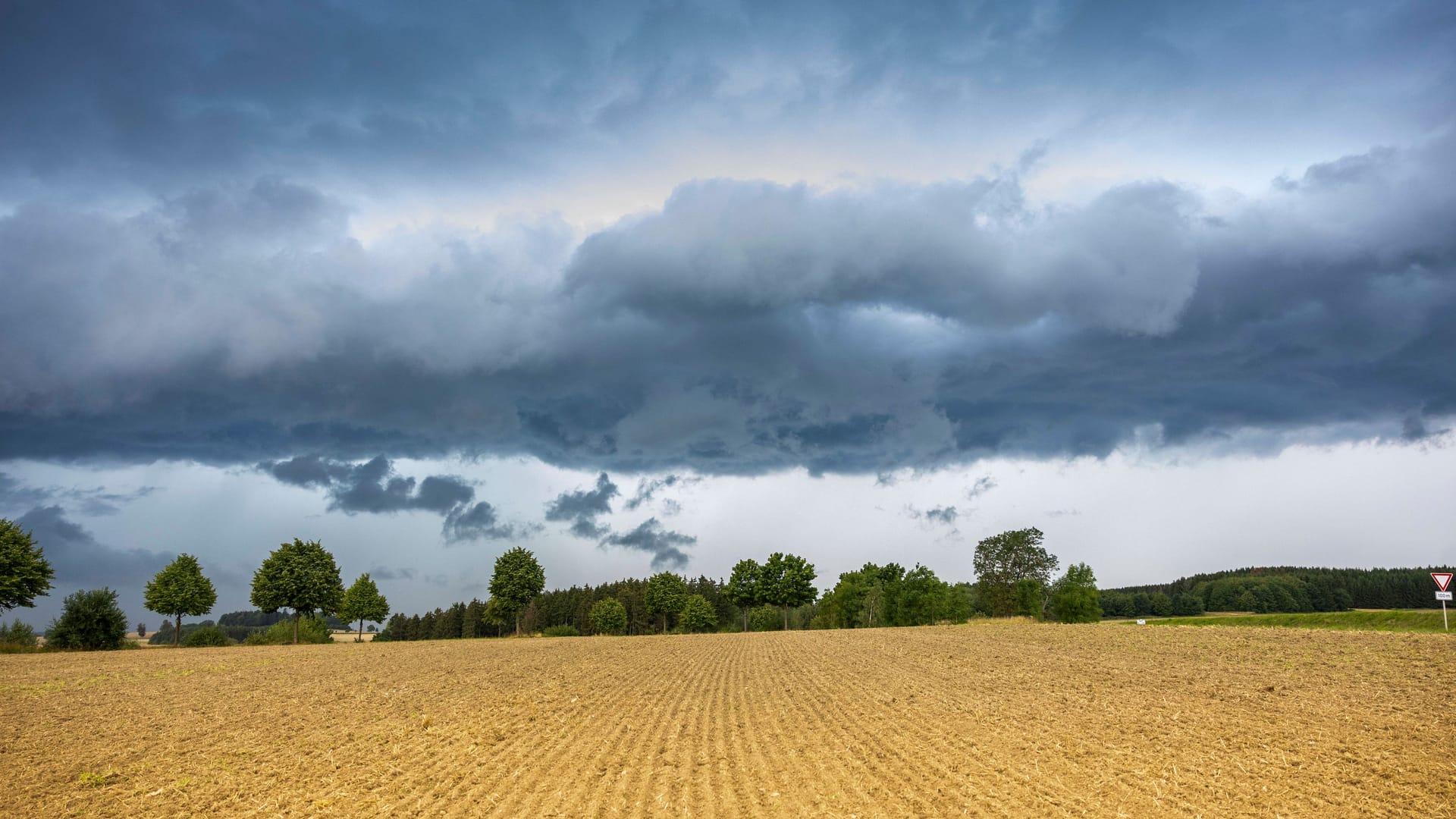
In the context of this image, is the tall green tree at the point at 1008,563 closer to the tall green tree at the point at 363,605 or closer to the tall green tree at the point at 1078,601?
the tall green tree at the point at 1078,601

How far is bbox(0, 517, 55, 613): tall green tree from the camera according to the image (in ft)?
194

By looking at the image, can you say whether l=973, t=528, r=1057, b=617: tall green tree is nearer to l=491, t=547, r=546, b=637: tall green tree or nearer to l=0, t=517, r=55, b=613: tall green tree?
l=491, t=547, r=546, b=637: tall green tree

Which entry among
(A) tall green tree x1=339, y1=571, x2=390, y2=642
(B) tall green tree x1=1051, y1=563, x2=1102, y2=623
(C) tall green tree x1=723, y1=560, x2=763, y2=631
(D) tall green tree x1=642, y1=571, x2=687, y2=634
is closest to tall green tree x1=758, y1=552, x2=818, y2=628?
(C) tall green tree x1=723, y1=560, x2=763, y2=631

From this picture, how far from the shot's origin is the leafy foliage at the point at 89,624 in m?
64.1

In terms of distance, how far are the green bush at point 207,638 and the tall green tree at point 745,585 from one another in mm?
60456

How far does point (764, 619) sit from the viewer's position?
118 metres

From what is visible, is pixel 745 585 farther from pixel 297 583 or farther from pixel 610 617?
pixel 297 583

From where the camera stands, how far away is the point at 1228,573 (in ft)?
576

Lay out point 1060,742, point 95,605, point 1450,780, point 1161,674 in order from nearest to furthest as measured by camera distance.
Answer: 1. point 1450,780
2. point 1060,742
3. point 1161,674
4. point 95,605

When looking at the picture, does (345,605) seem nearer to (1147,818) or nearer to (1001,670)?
(1001,670)

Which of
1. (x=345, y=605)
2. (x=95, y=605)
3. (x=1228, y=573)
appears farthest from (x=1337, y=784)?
(x=1228, y=573)

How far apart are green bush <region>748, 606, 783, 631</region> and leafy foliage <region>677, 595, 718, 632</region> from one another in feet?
20.3

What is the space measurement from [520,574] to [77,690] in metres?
59.3

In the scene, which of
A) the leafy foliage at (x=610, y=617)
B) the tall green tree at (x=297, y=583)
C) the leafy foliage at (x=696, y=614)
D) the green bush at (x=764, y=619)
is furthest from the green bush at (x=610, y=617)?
the tall green tree at (x=297, y=583)
